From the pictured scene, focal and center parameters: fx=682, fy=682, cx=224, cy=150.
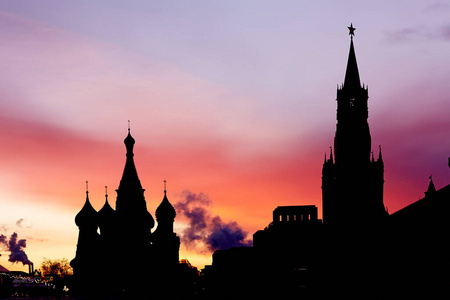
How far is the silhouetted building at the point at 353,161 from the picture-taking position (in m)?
151

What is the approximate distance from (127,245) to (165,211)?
998 centimetres

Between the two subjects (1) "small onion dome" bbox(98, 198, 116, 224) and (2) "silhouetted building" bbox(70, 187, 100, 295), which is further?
(1) "small onion dome" bbox(98, 198, 116, 224)

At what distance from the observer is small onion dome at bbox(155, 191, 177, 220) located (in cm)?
13575

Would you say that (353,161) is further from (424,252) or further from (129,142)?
(424,252)

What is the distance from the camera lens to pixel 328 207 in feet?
508

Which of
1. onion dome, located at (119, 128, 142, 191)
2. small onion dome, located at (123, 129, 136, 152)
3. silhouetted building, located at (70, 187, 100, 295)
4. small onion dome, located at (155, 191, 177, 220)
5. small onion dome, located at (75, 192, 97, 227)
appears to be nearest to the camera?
onion dome, located at (119, 128, 142, 191)

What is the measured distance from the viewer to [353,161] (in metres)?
153

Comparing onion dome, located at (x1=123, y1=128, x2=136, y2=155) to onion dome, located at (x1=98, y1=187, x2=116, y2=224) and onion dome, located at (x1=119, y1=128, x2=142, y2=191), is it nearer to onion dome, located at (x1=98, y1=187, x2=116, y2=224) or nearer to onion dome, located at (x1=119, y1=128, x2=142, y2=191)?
onion dome, located at (x1=119, y1=128, x2=142, y2=191)

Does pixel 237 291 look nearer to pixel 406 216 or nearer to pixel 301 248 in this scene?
pixel 301 248

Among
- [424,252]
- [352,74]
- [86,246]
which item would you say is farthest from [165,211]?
[424,252]

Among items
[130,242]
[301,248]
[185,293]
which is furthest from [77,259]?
[301,248]

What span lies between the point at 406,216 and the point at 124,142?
2486 inches

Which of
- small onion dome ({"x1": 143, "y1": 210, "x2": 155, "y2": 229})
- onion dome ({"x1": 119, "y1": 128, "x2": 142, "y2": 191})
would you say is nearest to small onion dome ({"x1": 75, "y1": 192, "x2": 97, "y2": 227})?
onion dome ({"x1": 119, "y1": 128, "x2": 142, "y2": 191})

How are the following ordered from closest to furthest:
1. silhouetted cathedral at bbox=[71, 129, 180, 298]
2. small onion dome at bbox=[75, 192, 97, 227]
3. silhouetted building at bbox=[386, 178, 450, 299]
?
silhouetted building at bbox=[386, 178, 450, 299] < silhouetted cathedral at bbox=[71, 129, 180, 298] < small onion dome at bbox=[75, 192, 97, 227]
